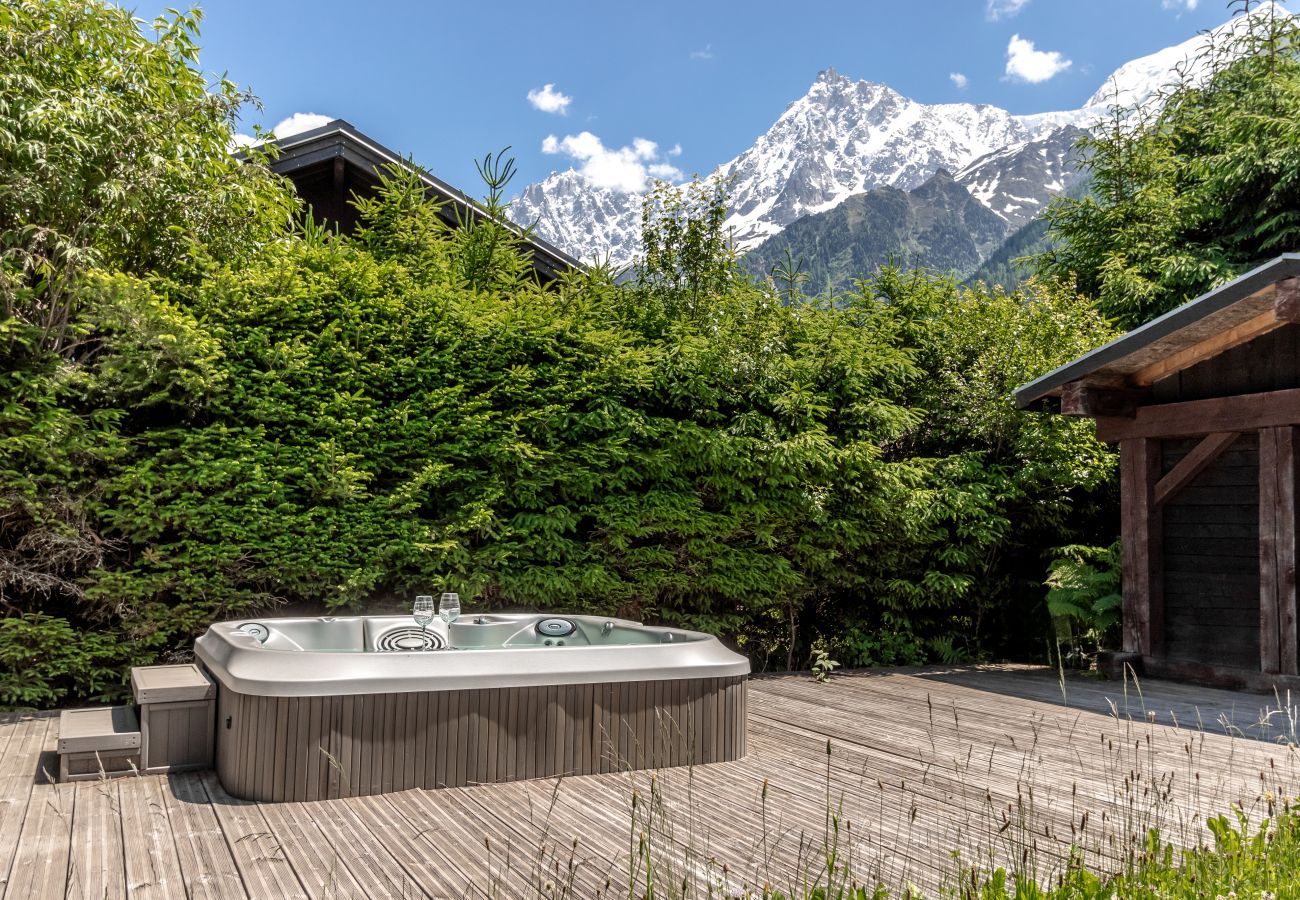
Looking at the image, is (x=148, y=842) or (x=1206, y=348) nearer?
(x=148, y=842)

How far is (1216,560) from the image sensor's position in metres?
7.07

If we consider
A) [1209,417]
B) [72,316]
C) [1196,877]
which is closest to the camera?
[1196,877]

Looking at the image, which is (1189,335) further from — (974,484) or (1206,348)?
(974,484)

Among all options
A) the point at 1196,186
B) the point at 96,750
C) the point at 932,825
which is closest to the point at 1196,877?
the point at 932,825

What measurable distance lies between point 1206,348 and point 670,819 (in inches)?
222

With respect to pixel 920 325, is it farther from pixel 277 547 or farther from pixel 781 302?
pixel 277 547

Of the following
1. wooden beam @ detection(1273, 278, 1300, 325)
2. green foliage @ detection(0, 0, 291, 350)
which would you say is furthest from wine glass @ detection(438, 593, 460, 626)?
wooden beam @ detection(1273, 278, 1300, 325)

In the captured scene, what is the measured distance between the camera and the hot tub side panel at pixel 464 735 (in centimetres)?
374

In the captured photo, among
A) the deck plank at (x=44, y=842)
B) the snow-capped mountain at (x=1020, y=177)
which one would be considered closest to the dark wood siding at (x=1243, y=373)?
the deck plank at (x=44, y=842)

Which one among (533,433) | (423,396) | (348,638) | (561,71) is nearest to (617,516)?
(533,433)

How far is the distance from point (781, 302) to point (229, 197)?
13.6 ft

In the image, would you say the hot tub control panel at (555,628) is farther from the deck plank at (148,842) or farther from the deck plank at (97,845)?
the deck plank at (97,845)

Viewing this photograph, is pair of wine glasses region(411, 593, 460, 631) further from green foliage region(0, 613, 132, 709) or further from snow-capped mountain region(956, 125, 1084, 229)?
snow-capped mountain region(956, 125, 1084, 229)

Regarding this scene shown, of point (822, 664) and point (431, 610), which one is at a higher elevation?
point (431, 610)
